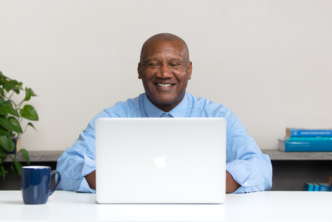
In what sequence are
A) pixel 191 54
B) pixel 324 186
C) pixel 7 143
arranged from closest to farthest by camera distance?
pixel 7 143 < pixel 324 186 < pixel 191 54

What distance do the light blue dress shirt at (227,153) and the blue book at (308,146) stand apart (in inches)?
30.4

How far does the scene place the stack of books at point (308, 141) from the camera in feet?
8.00

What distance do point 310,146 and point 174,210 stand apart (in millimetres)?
1773

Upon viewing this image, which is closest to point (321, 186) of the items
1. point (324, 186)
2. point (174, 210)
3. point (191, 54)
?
point (324, 186)

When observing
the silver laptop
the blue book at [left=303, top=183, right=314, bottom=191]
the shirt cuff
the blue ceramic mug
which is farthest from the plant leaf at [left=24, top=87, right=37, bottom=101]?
the blue book at [left=303, top=183, right=314, bottom=191]

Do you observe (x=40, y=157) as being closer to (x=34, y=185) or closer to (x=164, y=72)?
(x=164, y=72)

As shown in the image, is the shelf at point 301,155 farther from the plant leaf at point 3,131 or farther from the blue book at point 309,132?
the plant leaf at point 3,131

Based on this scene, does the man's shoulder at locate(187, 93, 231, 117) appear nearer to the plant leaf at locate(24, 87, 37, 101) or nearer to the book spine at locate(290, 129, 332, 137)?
the book spine at locate(290, 129, 332, 137)

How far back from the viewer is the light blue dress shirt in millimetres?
1323

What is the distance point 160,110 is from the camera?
6.49 feet

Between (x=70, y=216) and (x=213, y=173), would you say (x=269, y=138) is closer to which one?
(x=213, y=173)

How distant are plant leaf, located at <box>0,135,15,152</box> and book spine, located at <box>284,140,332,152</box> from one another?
70.1 inches

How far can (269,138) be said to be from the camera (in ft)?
9.04

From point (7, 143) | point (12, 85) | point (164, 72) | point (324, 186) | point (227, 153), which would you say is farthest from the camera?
point (324, 186)
